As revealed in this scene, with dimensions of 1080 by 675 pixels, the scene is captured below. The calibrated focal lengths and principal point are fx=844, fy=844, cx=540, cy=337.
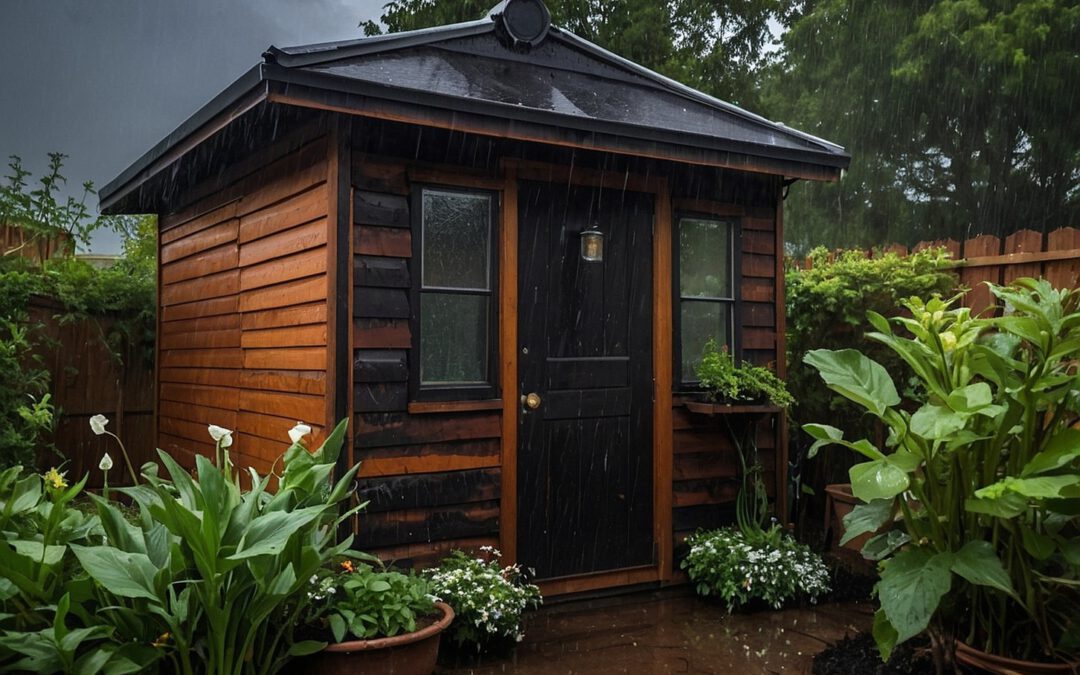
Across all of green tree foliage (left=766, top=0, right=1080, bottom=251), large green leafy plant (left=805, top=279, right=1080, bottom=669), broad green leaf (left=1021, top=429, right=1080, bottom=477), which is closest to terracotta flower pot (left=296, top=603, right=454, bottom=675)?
large green leafy plant (left=805, top=279, right=1080, bottom=669)

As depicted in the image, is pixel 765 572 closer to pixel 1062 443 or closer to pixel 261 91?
pixel 1062 443

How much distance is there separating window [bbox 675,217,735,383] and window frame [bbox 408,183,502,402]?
1.17 metres

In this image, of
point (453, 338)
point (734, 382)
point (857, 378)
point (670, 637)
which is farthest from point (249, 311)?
point (857, 378)

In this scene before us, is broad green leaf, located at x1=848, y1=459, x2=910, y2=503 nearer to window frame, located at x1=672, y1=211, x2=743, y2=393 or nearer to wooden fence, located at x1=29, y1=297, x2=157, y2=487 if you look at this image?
window frame, located at x1=672, y1=211, x2=743, y2=393

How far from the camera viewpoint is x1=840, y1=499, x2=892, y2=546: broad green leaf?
2.87 meters

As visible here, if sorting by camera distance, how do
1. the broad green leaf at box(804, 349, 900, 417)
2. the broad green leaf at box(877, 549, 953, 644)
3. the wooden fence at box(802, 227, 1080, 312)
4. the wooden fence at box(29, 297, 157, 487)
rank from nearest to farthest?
the broad green leaf at box(877, 549, 953, 644) < the broad green leaf at box(804, 349, 900, 417) < the wooden fence at box(802, 227, 1080, 312) < the wooden fence at box(29, 297, 157, 487)

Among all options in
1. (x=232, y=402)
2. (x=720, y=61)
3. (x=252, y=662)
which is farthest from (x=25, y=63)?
(x=252, y=662)

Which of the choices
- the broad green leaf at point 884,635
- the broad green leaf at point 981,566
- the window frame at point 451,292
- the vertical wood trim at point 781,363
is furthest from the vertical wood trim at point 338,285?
the vertical wood trim at point 781,363

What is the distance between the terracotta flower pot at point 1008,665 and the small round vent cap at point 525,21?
150 inches

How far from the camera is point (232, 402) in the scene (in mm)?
5156

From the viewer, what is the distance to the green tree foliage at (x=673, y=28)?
12.5 metres

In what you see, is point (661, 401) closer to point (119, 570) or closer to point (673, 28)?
point (119, 570)

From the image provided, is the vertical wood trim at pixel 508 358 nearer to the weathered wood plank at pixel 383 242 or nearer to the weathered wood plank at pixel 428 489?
the weathered wood plank at pixel 428 489

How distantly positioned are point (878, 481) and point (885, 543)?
46cm
